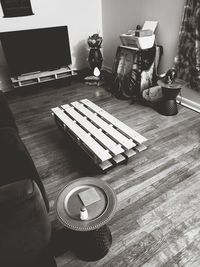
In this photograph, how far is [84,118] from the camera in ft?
7.29

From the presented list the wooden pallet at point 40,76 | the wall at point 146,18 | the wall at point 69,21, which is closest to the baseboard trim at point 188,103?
the wall at point 146,18

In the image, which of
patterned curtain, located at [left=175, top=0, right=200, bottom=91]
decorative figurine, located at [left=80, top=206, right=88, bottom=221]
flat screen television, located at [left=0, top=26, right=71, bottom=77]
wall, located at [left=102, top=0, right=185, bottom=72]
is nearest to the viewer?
decorative figurine, located at [left=80, top=206, right=88, bottom=221]

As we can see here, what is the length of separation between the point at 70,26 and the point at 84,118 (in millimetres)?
2382

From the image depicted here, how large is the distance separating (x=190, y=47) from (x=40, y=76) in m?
2.24

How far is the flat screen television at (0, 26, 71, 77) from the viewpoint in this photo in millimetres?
3127

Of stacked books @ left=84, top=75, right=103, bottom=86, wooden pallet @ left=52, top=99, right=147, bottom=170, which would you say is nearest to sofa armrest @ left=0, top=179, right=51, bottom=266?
wooden pallet @ left=52, top=99, right=147, bottom=170

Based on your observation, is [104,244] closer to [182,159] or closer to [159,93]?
[182,159]

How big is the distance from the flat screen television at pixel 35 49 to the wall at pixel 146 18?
0.96 metres

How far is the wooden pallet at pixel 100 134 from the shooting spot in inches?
70.7

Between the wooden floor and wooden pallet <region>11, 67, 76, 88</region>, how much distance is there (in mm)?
424

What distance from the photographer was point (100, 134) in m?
1.96

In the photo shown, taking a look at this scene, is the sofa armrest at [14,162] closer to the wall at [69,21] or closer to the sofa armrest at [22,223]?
the sofa armrest at [22,223]

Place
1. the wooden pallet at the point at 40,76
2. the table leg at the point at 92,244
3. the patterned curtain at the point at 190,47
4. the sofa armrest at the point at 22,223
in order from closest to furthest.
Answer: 1. the sofa armrest at the point at 22,223
2. the table leg at the point at 92,244
3. the patterned curtain at the point at 190,47
4. the wooden pallet at the point at 40,76

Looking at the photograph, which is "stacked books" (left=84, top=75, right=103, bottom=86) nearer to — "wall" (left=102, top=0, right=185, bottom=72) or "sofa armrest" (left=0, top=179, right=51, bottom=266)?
"wall" (left=102, top=0, right=185, bottom=72)
